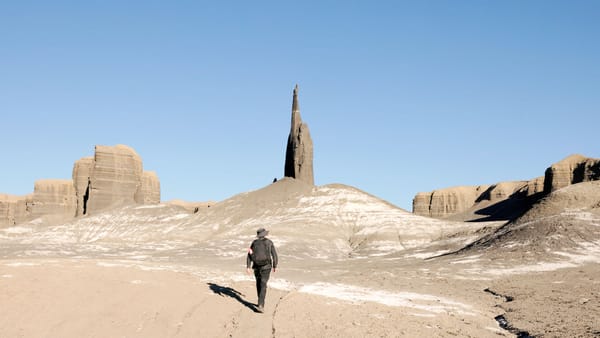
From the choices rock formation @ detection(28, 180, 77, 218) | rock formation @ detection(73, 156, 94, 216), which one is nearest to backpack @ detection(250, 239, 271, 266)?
rock formation @ detection(73, 156, 94, 216)

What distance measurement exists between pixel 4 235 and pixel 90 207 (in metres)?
18.7

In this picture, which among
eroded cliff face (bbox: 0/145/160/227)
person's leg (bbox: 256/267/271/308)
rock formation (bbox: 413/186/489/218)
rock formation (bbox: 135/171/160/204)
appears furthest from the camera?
Answer: rock formation (bbox: 413/186/489/218)

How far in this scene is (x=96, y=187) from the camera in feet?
410

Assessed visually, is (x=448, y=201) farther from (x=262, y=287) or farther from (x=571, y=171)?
(x=262, y=287)

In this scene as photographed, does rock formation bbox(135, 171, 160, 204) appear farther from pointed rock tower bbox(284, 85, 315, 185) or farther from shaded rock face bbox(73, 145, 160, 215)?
pointed rock tower bbox(284, 85, 315, 185)

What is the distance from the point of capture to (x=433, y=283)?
2584 centimetres

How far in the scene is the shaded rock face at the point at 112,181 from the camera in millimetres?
124812

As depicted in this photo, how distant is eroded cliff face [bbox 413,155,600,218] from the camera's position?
12738 cm

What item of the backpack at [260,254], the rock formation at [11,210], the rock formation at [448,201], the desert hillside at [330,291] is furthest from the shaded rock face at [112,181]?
the backpack at [260,254]

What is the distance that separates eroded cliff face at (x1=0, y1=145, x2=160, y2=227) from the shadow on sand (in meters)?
110

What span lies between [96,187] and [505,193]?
380ft

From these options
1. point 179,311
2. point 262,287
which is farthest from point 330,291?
point 179,311

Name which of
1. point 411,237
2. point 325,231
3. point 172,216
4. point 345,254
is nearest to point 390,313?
point 345,254

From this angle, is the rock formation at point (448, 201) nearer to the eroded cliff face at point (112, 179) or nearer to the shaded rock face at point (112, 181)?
the shaded rock face at point (112, 181)
